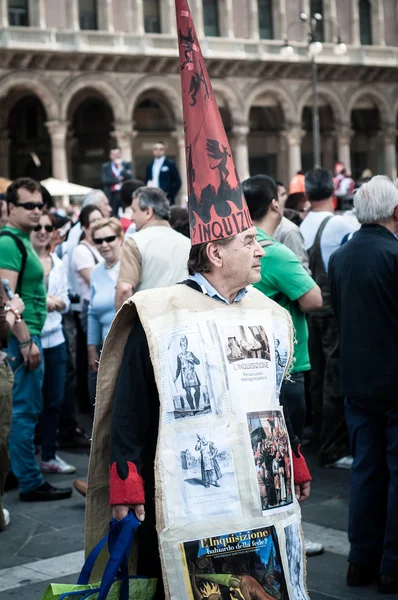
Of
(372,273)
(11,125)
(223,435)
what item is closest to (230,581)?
(223,435)

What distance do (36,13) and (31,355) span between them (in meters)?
26.4

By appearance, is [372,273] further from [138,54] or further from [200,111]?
[138,54]

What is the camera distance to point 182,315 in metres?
3.05

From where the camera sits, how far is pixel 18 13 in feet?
99.8

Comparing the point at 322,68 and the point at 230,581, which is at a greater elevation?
the point at 322,68

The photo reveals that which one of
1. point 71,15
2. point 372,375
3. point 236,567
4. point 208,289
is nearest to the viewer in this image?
point 236,567

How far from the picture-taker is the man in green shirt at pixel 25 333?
5.74m

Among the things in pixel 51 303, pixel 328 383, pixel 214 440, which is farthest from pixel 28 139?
pixel 214 440

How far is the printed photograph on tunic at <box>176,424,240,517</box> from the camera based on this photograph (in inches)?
114

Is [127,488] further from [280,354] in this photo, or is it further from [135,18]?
[135,18]

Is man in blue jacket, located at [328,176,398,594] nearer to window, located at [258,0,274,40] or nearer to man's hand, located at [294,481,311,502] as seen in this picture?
man's hand, located at [294,481,311,502]

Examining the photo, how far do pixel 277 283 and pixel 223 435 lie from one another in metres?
1.81

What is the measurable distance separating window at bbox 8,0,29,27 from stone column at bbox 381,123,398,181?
15.8 m

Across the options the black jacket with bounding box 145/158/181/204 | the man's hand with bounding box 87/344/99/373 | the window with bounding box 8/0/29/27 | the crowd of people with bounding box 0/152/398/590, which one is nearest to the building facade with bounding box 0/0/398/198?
the window with bounding box 8/0/29/27
